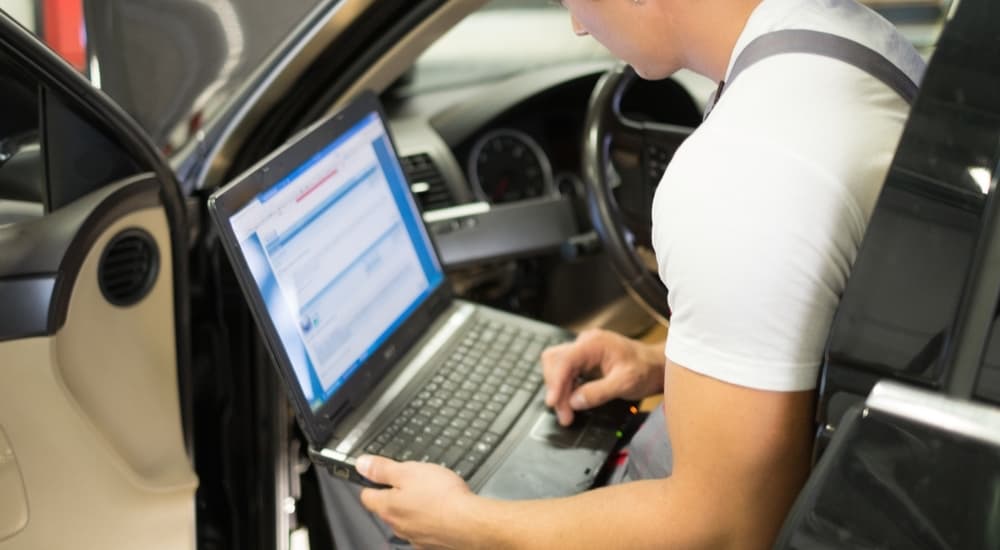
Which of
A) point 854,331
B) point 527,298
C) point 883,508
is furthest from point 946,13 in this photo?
point 527,298

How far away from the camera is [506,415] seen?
50.3 inches

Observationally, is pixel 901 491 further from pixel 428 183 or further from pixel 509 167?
pixel 509 167

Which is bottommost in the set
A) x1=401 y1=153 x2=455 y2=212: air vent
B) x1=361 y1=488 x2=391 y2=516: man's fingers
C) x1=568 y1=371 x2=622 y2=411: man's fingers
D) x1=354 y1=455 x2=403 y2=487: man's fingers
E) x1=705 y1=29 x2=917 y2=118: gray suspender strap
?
x1=568 y1=371 x2=622 y2=411: man's fingers

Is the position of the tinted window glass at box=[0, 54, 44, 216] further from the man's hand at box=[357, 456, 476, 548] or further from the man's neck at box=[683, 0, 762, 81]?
the man's neck at box=[683, 0, 762, 81]

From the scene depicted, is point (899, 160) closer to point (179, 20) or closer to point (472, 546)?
point (472, 546)

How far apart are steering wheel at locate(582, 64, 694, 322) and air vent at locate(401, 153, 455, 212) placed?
0.26m

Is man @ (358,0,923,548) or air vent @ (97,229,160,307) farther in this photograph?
air vent @ (97,229,160,307)

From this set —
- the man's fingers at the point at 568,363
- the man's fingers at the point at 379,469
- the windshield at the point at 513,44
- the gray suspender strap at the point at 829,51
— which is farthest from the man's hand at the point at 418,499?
the windshield at the point at 513,44

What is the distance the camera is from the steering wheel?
165 centimetres

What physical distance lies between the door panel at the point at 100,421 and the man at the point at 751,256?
1.60 ft

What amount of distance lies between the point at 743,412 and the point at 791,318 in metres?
0.08

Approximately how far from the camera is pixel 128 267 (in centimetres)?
120

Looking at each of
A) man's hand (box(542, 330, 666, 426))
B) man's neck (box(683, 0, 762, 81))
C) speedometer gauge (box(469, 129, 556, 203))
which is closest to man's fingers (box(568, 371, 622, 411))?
man's hand (box(542, 330, 666, 426))

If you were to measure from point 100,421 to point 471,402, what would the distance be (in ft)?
1.38
